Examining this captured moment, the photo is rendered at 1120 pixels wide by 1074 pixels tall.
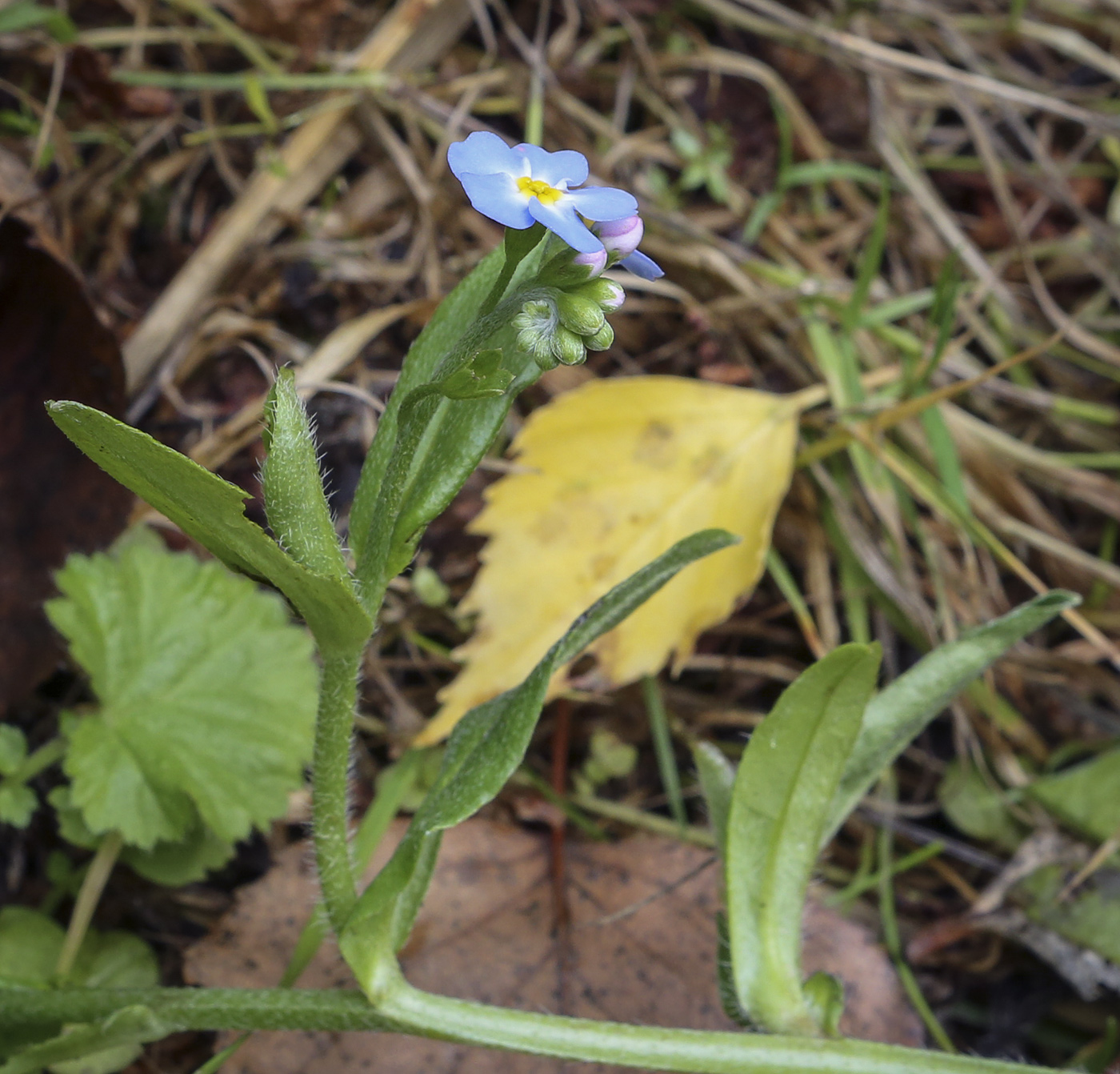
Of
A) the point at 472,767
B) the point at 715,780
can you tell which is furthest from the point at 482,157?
the point at 715,780

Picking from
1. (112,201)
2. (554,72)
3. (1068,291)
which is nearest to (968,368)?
(1068,291)

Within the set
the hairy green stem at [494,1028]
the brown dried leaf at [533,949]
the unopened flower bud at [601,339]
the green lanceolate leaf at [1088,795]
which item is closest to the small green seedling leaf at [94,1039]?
the hairy green stem at [494,1028]

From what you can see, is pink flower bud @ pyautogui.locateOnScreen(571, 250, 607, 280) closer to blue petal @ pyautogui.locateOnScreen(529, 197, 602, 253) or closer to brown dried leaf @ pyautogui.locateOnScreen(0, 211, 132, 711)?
blue petal @ pyautogui.locateOnScreen(529, 197, 602, 253)

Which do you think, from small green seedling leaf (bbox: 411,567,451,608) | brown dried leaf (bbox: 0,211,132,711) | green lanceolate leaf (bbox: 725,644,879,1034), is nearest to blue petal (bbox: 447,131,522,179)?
green lanceolate leaf (bbox: 725,644,879,1034)

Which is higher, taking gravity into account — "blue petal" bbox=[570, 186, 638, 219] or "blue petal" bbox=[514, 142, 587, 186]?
"blue petal" bbox=[514, 142, 587, 186]

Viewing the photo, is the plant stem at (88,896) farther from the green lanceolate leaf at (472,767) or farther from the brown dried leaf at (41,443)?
the green lanceolate leaf at (472,767)

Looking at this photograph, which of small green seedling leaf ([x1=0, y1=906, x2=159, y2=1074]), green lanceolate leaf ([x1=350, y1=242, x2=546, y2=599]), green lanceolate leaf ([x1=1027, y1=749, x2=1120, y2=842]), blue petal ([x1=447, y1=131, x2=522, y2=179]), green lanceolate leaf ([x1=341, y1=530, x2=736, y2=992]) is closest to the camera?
blue petal ([x1=447, y1=131, x2=522, y2=179])

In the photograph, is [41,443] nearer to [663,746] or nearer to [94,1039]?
[94,1039]
